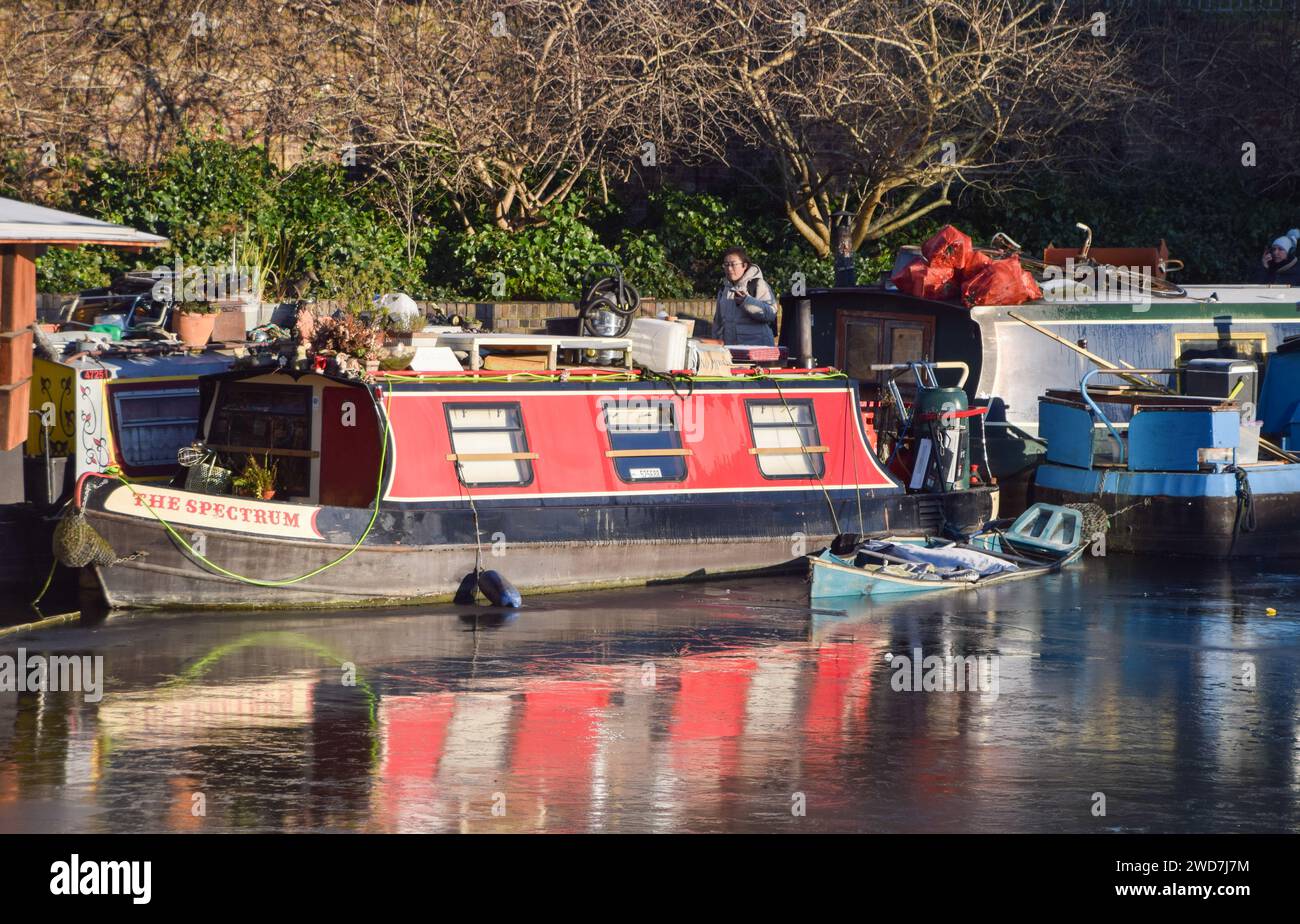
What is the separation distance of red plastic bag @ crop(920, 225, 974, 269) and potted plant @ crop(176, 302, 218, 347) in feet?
26.5

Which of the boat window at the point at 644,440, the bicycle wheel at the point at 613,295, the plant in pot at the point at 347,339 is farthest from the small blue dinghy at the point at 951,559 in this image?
the plant in pot at the point at 347,339

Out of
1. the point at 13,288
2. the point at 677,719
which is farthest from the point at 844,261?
the point at 13,288

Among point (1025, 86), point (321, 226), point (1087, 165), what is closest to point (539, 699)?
point (321, 226)

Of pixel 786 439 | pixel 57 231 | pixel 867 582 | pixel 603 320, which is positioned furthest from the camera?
pixel 603 320

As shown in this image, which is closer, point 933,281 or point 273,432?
point 273,432

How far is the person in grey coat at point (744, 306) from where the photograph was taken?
64.5ft

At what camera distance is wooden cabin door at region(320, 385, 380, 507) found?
16.0 metres

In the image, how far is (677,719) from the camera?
12195 mm

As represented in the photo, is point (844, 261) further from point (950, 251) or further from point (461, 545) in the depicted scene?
point (461, 545)

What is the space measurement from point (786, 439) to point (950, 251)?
4.12 metres

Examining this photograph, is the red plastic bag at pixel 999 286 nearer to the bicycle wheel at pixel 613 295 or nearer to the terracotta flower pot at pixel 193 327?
the bicycle wheel at pixel 613 295

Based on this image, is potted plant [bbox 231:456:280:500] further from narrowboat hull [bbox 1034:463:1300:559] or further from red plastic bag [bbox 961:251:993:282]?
narrowboat hull [bbox 1034:463:1300:559]

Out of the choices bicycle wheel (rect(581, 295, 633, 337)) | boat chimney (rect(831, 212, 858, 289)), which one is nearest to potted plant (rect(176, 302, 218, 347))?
bicycle wheel (rect(581, 295, 633, 337))
